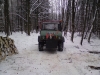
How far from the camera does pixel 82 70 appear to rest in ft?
21.2

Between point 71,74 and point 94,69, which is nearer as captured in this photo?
point 71,74

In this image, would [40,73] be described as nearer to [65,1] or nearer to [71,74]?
[71,74]

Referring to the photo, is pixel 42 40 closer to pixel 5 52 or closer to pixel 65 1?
pixel 5 52

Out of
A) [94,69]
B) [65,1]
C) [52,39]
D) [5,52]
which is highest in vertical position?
[65,1]

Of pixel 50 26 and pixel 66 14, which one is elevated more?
pixel 66 14

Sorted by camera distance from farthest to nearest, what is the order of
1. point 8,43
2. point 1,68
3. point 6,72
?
point 8,43 → point 1,68 → point 6,72

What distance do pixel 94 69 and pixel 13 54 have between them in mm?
5954

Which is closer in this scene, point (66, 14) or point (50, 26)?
point (50, 26)

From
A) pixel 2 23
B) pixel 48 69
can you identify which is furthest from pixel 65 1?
pixel 48 69

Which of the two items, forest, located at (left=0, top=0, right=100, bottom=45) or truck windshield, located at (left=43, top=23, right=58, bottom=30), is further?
forest, located at (left=0, top=0, right=100, bottom=45)

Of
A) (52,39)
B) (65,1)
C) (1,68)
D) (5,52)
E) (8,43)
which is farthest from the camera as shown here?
(65,1)

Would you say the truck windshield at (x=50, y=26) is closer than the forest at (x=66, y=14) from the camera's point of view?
Yes

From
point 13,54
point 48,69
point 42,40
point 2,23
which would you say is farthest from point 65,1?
point 48,69

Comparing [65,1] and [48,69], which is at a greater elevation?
[65,1]
